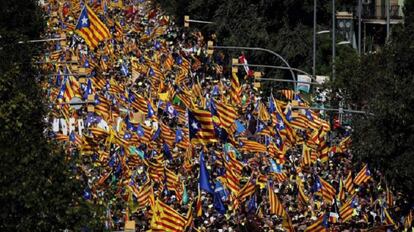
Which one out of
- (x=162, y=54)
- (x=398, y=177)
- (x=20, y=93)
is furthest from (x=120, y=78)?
(x=20, y=93)

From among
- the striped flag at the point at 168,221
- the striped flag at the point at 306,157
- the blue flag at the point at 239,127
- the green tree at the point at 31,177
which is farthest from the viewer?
the blue flag at the point at 239,127

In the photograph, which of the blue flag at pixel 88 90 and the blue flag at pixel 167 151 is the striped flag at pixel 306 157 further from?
the blue flag at pixel 88 90

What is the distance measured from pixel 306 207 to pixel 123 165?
4912 millimetres

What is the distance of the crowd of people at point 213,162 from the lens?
130ft

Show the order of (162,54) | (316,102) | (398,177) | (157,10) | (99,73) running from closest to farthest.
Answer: (398,177), (316,102), (99,73), (162,54), (157,10)

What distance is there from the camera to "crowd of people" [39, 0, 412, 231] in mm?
39719

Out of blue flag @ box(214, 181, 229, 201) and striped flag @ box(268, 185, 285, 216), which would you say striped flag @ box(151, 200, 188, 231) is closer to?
striped flag @ box(268, 185, 285, 216)

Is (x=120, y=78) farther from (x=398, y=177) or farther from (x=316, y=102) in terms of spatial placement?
(x=398, y=177)

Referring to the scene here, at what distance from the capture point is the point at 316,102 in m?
54.1

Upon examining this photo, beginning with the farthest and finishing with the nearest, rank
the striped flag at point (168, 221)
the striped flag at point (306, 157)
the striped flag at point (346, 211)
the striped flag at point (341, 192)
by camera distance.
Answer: the striped flag at point (306, 157) → the striped flag at point (341, 192) → the striped flag at point (346, 211) → the striped flag at point (168, 221)

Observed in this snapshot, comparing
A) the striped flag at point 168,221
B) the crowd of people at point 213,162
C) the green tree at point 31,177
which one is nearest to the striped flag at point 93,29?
the crowd of people at point 213,162

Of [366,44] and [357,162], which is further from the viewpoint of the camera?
[366,44]

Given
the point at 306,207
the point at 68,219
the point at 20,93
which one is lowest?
the point at 306,207

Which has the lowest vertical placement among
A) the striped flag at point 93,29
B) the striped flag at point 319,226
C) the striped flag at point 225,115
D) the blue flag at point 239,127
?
the striped flag at point 319,226
